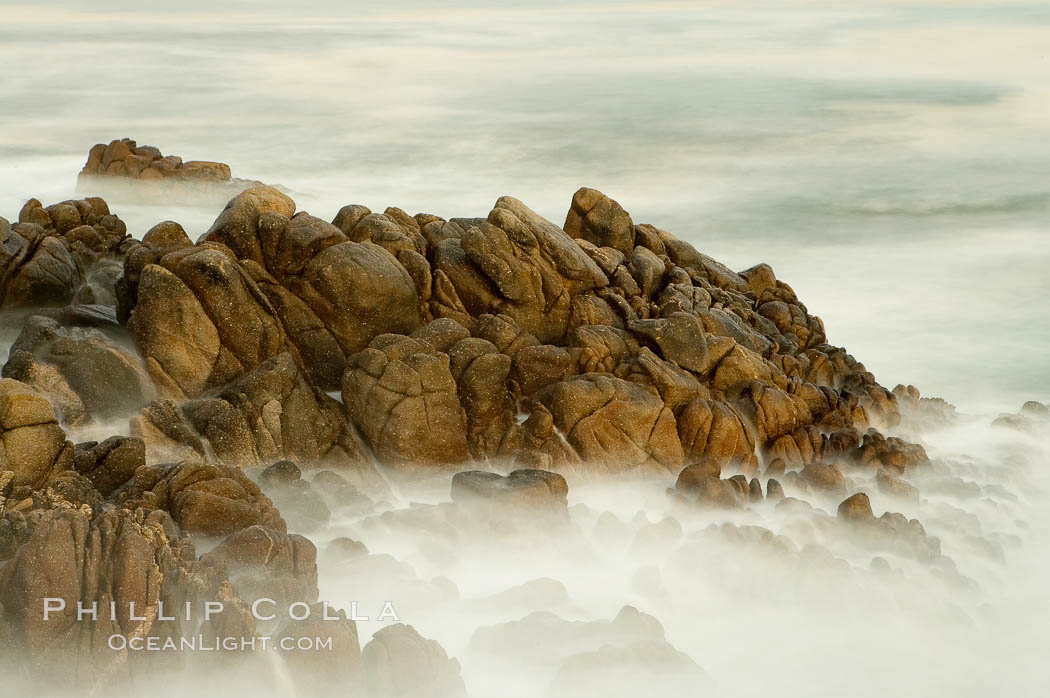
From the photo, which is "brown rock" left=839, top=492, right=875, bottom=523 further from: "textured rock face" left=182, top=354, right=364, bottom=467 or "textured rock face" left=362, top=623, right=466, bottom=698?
"textured rock face" left=362, top=623, right=466, bottom=698

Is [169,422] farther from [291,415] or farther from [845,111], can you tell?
[845,111]

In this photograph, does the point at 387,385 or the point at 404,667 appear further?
the point at 387,385

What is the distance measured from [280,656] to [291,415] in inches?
227

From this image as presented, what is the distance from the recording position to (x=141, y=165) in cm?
3597

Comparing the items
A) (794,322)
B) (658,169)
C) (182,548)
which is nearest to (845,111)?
(658,169)

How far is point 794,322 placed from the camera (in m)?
23.8

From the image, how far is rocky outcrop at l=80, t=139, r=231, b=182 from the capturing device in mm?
35812

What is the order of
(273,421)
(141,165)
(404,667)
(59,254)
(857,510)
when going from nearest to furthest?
(404,667) → (273,421) → (857,510) → (59,254) → (141,165)

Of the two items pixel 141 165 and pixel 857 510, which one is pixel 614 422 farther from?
pixel 141 165

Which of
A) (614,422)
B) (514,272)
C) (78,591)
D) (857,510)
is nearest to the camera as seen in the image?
(78,591)

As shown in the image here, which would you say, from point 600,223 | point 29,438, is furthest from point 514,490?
point 600,223

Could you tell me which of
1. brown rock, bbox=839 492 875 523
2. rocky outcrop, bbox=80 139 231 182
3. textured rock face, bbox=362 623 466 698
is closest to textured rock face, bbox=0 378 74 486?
textured rock face, bbox=362 623 466 698

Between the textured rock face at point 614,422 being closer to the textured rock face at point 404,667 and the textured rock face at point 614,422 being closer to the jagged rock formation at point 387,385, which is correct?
the jagged rock formation at point 387,385

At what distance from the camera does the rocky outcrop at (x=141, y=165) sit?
35812 millimetres
